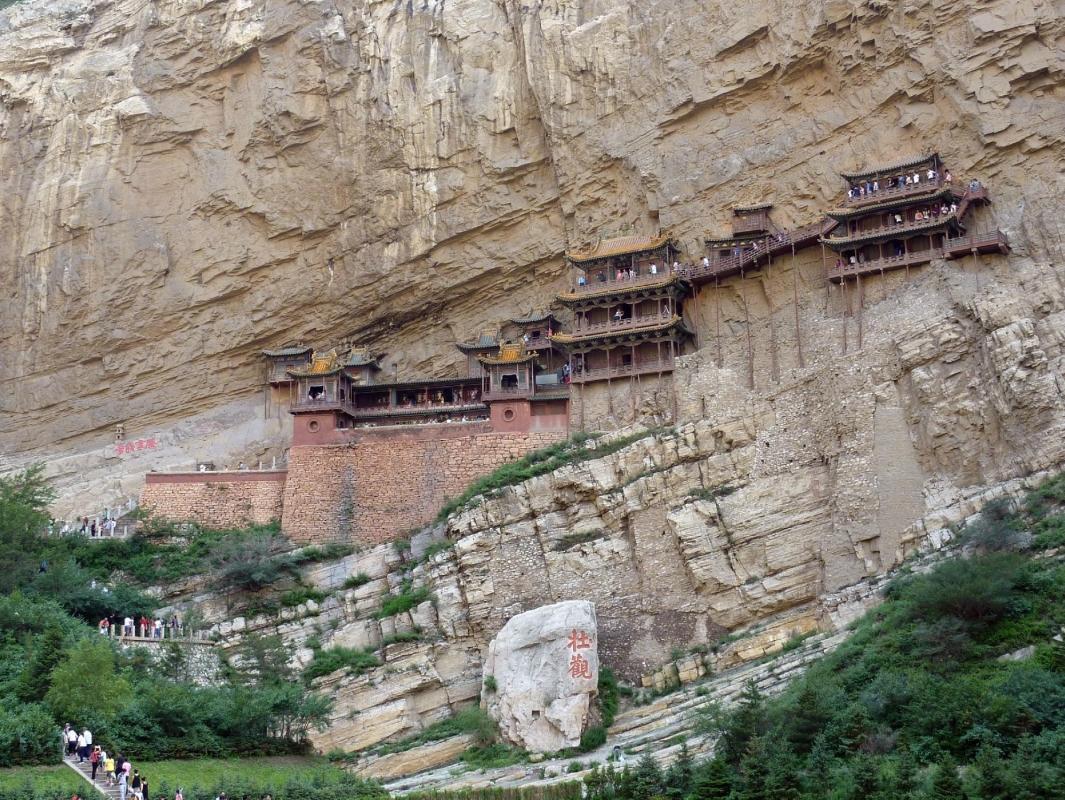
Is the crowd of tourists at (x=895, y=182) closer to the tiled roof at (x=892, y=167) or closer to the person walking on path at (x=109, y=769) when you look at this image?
the tiled roof at (x=892, y=167)

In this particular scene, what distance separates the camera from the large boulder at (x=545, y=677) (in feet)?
94.7

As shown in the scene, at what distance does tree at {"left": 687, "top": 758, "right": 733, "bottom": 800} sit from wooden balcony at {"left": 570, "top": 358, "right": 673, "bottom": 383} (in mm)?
16345

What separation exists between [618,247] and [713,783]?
810 inches

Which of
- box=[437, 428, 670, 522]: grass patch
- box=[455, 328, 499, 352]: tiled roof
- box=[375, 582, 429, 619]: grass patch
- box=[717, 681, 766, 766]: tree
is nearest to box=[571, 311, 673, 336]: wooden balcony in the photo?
box=[455, 328, 499, 352]: tiled roof

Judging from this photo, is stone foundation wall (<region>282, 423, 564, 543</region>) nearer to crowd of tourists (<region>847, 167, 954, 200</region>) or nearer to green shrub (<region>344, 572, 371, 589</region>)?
green shrub (<region>344, 572, 371, 589</region>)

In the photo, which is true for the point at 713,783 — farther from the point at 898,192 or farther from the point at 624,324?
the point at 898,192

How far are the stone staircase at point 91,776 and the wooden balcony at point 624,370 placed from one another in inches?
682

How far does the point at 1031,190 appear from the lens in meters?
33.3

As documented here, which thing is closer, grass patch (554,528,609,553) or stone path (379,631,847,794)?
stone path (379,631,847,794)

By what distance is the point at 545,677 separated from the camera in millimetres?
29531

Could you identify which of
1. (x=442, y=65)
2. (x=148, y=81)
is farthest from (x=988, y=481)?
(x=148, y=81)

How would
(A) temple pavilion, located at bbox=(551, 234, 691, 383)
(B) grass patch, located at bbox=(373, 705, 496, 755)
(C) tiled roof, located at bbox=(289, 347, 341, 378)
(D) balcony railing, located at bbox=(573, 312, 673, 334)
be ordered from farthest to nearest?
(C) tiled roof, located at bbox=(289, 347, 341, 378) < (D) balcony railing, located at bbox=(573, 312, 673, 334) < (A) temple pavilion, located at bbox=(551, 234, 691, 383) < (B) grass patch, located at bbox=(373, 705, 496, 755)

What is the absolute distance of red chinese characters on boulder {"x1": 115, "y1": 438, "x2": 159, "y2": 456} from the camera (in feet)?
140

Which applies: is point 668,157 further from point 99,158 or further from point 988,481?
point 99,158
